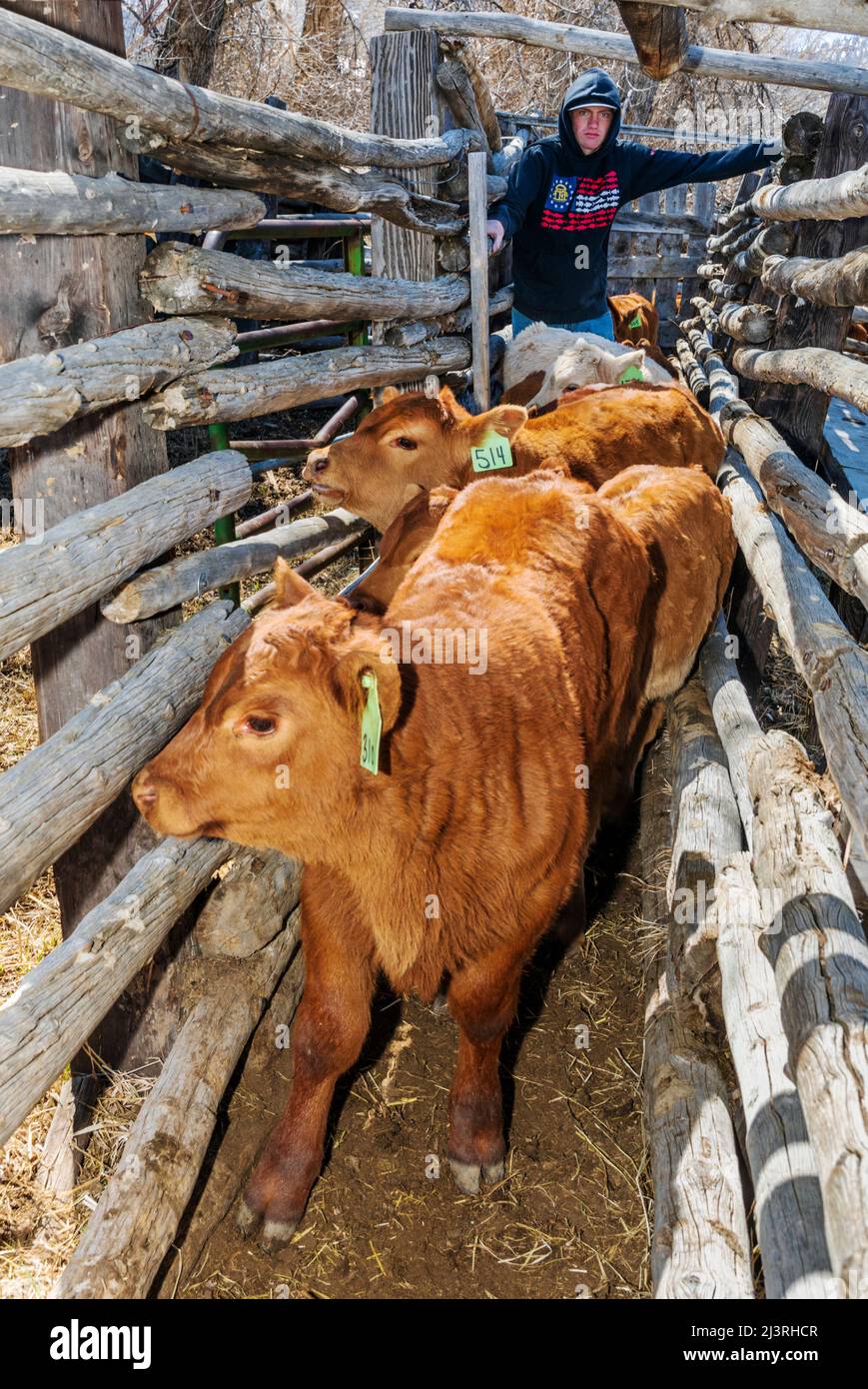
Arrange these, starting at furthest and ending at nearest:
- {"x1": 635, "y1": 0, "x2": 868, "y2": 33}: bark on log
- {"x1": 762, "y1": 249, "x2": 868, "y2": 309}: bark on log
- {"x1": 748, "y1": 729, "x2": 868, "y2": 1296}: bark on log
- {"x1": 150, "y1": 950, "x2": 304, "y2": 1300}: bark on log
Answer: {"x1": 762, "y1": 249, "x2": 868, "y2": 309}: bark on log < {"x1": 150, "y1": 950, "x2": 304, "y2": 1300}: bark on log < {"x1": 635, "y1": 0, "x2": 868, "y2": 33}: bark on log < {"x1": 748, "y1": 729, "x2": 868, "y2": 1296}: bark on log

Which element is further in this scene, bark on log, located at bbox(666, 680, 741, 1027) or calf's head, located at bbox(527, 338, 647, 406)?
calf's head, located at bbox(527, 338, 647, 406)

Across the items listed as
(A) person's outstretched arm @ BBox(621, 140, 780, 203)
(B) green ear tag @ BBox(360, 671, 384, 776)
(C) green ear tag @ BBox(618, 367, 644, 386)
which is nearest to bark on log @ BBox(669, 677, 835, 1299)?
(B) green ear tag @ BBox(360, 671, 384, 776)

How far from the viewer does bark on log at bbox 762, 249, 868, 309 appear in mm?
4176

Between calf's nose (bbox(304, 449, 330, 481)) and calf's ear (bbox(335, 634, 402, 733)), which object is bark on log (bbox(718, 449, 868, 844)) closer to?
calf's ear (bbox(335, 634, 402, 733))

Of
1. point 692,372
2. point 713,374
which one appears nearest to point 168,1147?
point 713,374

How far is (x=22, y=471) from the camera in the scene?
2.83 metres

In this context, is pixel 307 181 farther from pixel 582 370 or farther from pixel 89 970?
pixel 89 970

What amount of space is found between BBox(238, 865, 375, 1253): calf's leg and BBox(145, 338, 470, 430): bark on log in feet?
4.78

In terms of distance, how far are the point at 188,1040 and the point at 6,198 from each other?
7.46ft

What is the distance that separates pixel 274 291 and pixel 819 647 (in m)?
2.45

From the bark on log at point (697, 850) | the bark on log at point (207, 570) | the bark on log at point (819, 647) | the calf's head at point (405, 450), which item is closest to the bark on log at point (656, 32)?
the bark on log at point (819, 647)
